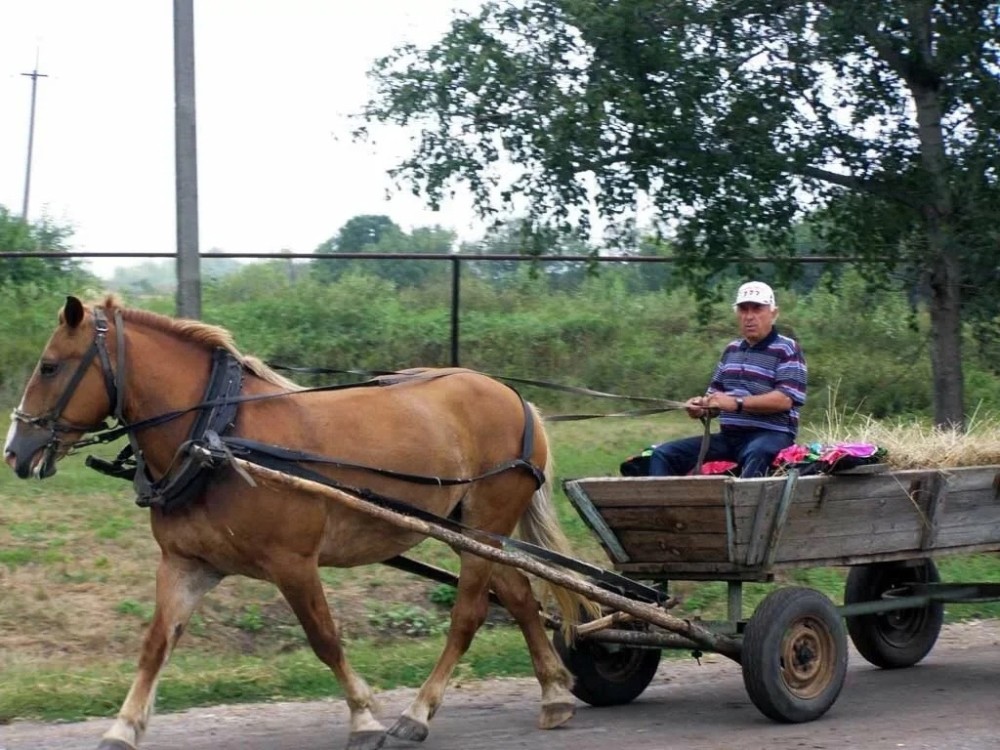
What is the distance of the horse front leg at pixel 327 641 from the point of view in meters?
5.76

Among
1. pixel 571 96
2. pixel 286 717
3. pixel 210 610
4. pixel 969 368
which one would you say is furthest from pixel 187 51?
pixel 969 368

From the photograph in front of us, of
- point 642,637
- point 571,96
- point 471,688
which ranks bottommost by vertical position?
point 471,688

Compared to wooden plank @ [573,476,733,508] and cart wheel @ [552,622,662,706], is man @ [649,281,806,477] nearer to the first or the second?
wooden plank @ [573,476,733,508]

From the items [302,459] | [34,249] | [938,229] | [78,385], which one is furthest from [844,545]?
[34,249]

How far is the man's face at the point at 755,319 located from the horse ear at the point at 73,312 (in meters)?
3.08

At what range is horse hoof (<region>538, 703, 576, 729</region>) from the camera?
6359 millimetres

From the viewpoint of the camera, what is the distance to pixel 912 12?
9547 mm

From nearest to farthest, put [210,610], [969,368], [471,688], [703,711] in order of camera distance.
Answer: [703,711] < [471,688] < [210,610] < [969,368]

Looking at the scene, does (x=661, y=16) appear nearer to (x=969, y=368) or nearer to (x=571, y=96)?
(x=571, y=96)

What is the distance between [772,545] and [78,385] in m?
3.05

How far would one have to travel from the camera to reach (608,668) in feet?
22.7

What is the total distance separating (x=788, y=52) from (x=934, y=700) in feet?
16.6

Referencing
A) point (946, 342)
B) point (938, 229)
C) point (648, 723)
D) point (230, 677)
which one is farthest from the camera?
point (946, 342)

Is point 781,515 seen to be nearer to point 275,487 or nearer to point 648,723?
point 648,723
